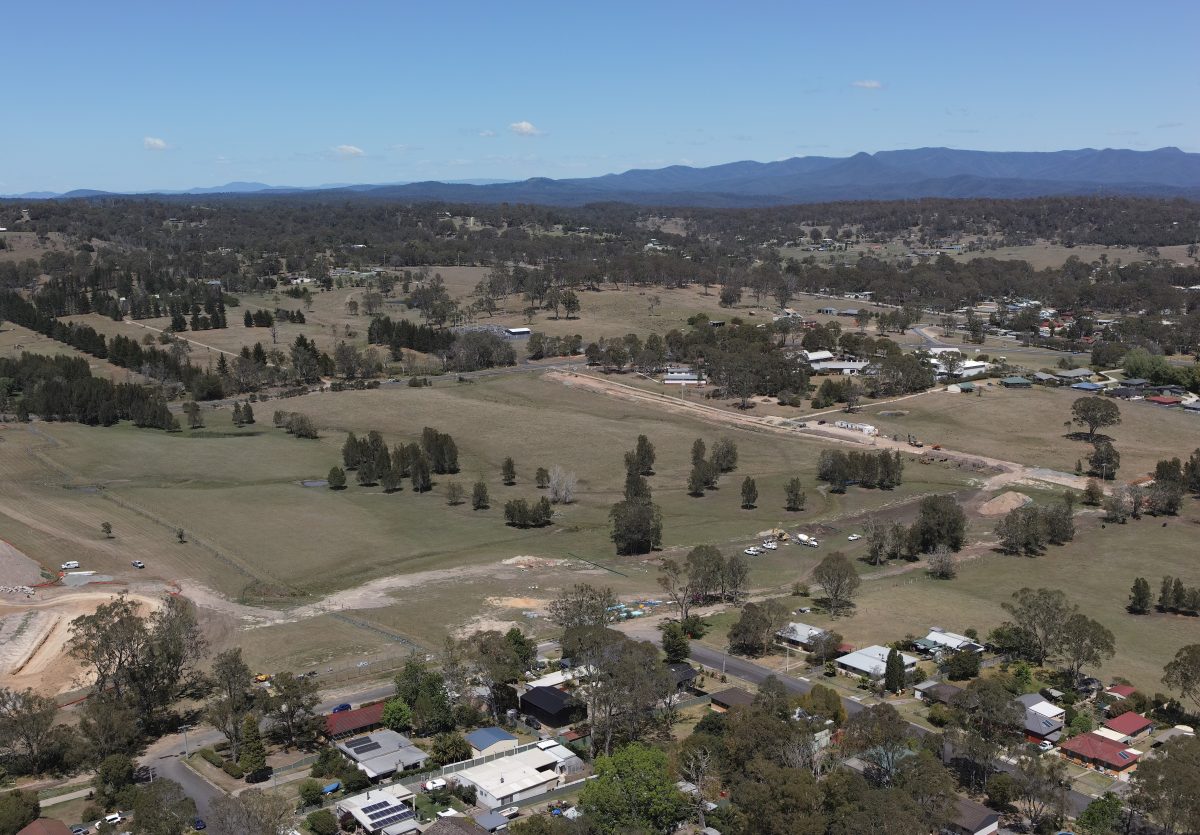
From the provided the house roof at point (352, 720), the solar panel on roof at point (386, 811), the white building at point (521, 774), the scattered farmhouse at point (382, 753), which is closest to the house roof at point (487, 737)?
the white building at point (521, 774)

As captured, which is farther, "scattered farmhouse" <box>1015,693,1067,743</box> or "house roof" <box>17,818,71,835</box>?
"scattered farmhouse" <box>1015,693,1067,743</box>

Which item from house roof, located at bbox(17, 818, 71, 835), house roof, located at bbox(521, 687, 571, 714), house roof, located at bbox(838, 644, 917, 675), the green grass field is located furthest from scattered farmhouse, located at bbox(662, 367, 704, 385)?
house roof, located at bbox(17, 818, 71, 835)

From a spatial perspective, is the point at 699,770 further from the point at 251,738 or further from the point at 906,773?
the point at 251,738

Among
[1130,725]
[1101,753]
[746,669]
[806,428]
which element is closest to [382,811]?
[746,669]

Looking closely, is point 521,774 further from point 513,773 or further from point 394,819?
point 394,819

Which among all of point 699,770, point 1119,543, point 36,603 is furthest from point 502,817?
point 1119,543

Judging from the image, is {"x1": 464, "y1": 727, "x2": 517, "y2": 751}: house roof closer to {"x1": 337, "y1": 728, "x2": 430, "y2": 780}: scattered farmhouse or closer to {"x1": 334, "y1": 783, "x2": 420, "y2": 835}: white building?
{"x1": 337, "y1": 728, "x2": 430, "y2": 780}: scattered farmhouse

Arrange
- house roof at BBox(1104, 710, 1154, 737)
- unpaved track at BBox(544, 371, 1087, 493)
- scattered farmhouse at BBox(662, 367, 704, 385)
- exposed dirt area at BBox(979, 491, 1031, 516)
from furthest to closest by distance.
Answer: scattered farmhouse at BBox(662, 367, 704, 385), unpaved track at BBox(544, 371, 1087, 493), exposed dirt area at BBox(979, 491, 1031, 516), house roof at BBox(1104, 710, 1154, 737)

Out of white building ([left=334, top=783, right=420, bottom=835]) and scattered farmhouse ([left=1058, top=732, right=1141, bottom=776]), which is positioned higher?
→ white building ([left=334, top=783, right=420, bottom=835])
